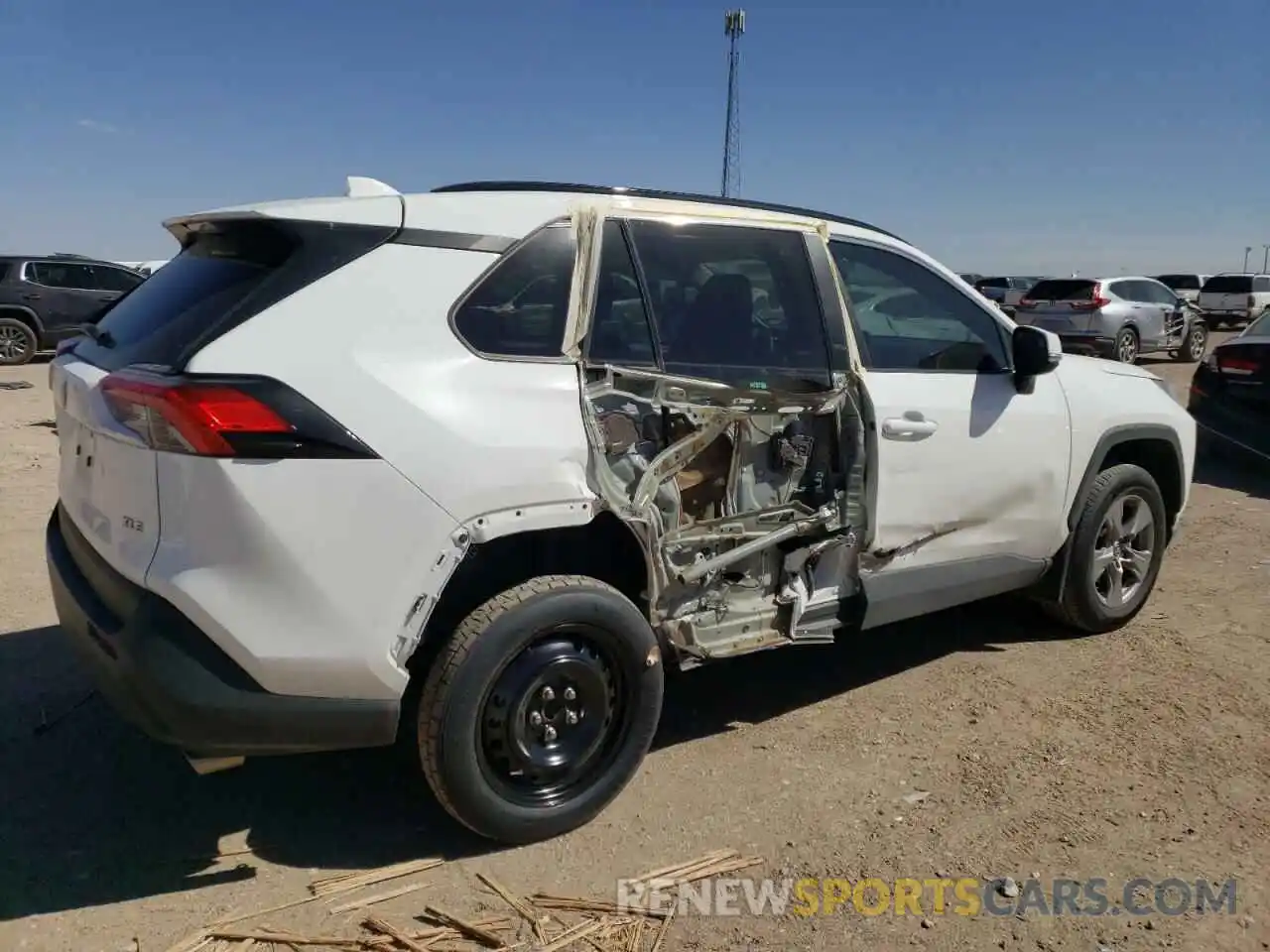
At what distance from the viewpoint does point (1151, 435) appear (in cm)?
493

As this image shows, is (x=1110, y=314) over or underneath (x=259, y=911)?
over

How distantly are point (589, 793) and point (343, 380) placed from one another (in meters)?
1.56

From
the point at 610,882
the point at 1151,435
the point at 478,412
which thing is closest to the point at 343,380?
the point at 478,412

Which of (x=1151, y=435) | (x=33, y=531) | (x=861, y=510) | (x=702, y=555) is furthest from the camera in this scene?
(x=33, y=531)

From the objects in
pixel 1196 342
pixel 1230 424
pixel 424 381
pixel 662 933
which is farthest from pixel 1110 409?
pixel 1196 342

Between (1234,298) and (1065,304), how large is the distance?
1482 centimetres

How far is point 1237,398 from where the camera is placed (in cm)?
884

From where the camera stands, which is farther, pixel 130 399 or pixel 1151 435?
pixel 1151 435

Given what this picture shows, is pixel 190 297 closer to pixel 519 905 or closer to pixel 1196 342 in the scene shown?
pixel 519 905

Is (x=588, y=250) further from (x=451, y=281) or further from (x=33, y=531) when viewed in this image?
(x=33, y=531)

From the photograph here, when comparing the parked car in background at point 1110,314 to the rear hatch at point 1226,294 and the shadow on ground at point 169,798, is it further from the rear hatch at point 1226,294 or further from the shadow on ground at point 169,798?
the shadow on ground at point 169,798

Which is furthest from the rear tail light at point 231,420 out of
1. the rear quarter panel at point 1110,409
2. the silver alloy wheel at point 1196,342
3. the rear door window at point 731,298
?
the silver alloy wheel at point 1196,342

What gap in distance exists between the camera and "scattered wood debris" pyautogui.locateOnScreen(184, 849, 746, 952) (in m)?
2.64

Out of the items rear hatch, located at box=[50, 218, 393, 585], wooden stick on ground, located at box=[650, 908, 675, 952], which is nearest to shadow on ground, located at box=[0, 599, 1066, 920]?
wooden stick on ground, located at box=[650, 908, 675, 952]
